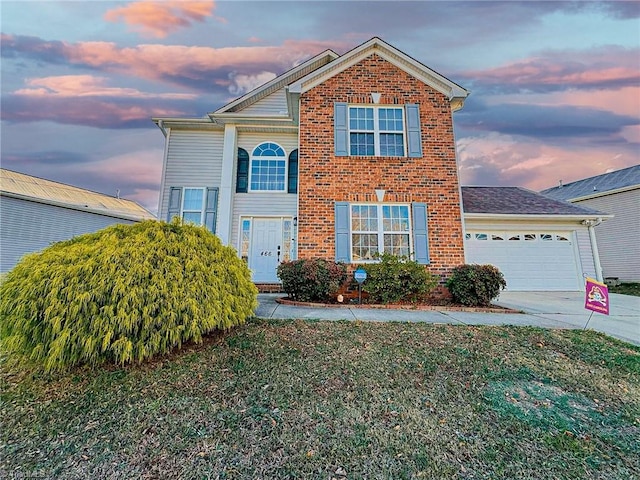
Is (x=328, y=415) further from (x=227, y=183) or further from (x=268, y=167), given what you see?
(x=268, y=167)

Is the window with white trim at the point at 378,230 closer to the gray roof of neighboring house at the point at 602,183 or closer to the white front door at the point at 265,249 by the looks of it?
the white front door at the point at 265,249

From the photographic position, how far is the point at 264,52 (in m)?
10.8

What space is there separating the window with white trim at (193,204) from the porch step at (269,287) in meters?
3.09

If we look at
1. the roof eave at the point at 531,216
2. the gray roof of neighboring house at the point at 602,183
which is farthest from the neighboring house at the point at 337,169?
the gray roof of neighboring house at the point at 602,183

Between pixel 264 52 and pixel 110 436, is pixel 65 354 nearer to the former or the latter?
pixel 110 436

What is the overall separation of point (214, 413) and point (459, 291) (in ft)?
21.0

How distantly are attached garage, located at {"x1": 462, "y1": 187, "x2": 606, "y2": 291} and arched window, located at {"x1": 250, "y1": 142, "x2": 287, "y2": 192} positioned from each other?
6749 millimetres

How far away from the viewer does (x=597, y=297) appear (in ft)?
16.9

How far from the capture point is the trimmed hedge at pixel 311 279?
6898 millimetres

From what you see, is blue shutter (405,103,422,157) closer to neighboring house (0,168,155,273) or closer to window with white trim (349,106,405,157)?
window with white trim (349,106,405,157)

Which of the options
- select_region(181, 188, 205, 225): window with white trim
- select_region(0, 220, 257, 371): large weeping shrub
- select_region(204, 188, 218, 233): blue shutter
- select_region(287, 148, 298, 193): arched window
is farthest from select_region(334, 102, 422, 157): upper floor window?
select_region(0, 220, 257, 371): large weeping shrub

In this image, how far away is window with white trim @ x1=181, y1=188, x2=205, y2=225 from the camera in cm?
970

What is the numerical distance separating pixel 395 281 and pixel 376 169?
3494mm

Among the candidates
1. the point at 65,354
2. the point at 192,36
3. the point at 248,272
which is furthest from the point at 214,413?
the point at 192,36
